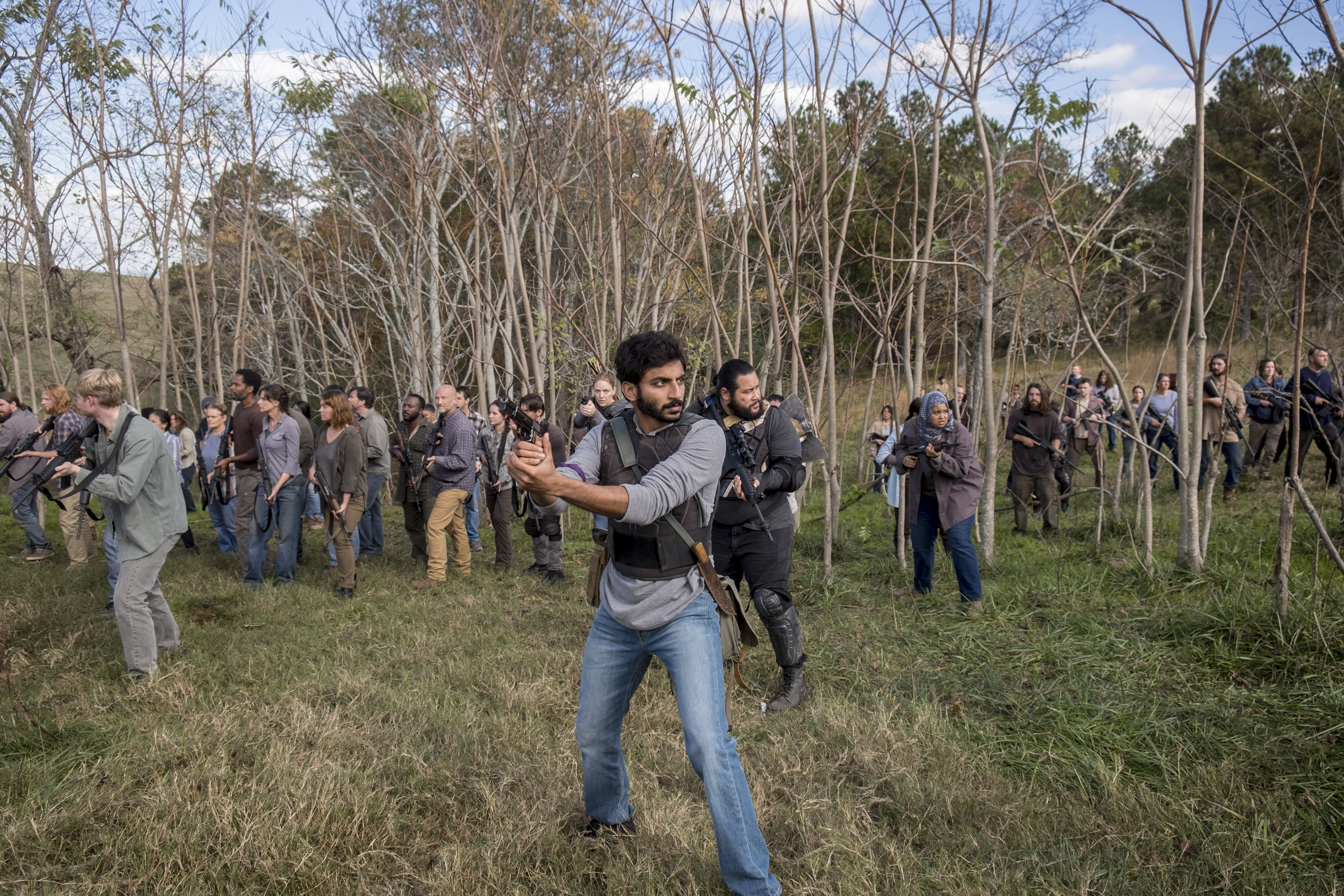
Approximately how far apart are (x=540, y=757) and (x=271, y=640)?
2881mm

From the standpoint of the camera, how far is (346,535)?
7.41 meters

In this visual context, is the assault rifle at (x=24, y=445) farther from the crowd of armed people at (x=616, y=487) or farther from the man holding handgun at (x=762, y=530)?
the man holding handgun at (x=762, y=530)

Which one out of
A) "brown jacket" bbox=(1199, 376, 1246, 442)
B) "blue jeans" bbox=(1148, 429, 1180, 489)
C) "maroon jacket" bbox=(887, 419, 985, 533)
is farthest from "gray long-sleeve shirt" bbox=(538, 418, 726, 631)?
"blue jeans" bbox=(1148, 429, 1180, 489)

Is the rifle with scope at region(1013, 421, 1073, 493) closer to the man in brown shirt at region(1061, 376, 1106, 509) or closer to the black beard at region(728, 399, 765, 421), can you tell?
the man in brown shirt at region(1061, 376, 1106, 509)

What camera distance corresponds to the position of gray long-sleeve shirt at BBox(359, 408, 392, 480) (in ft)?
28.2

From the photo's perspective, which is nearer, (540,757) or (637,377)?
(637,377)

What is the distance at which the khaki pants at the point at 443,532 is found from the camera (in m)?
7.71

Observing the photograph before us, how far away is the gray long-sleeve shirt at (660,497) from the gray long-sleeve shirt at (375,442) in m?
6.34

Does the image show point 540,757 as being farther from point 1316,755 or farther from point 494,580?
point 494,580

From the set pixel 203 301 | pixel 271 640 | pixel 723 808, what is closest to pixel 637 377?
pixel 723 808

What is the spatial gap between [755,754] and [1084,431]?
Answer: 8948 mm

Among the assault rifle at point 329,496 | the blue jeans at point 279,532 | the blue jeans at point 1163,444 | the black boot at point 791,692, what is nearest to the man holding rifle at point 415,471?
the assault rifle at point 329,496

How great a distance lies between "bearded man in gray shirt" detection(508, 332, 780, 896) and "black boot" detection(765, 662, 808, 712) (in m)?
1.78

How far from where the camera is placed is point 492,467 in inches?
339
